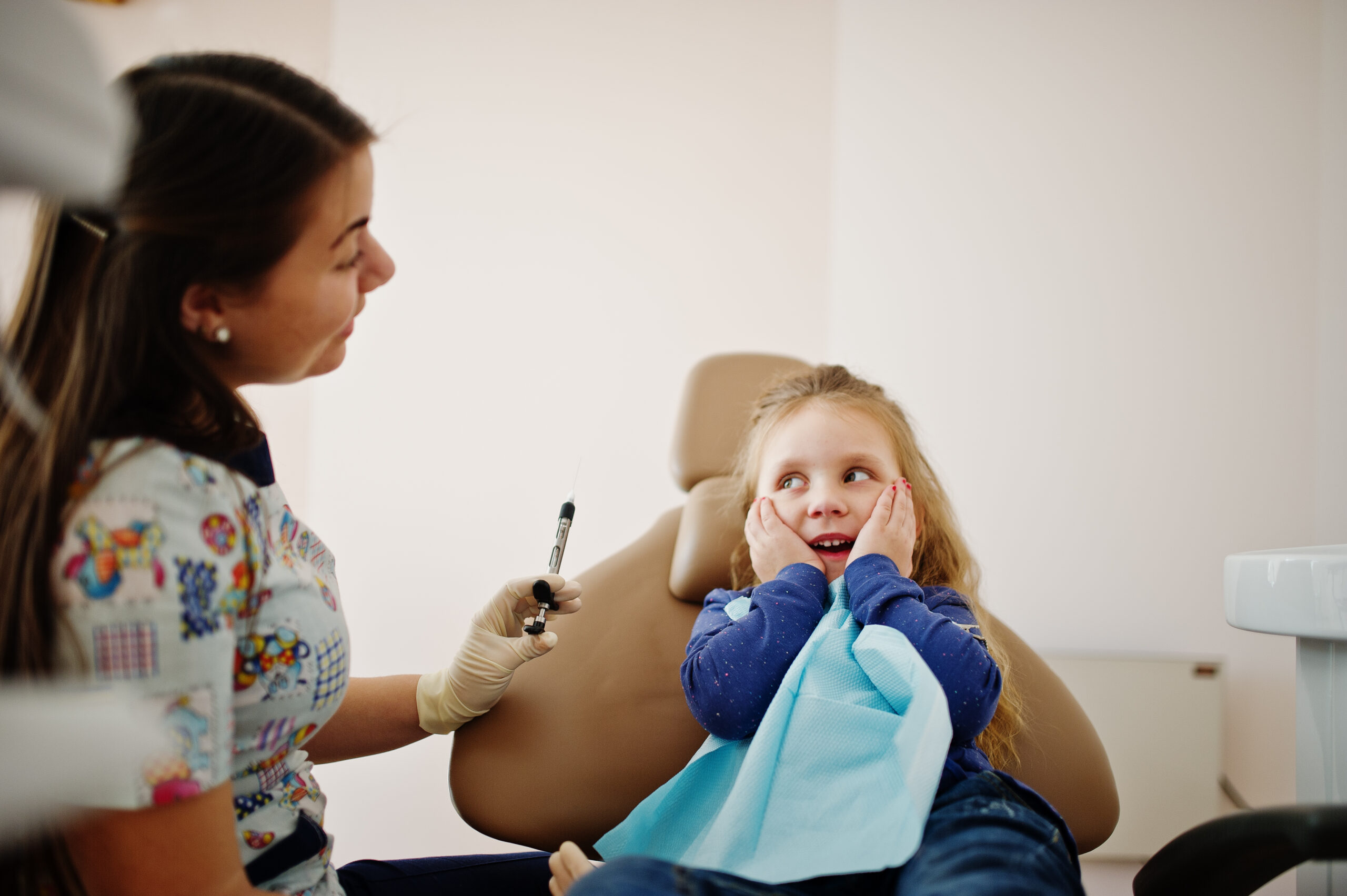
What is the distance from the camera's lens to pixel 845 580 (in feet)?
3.12

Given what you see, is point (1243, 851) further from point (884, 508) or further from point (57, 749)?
point (57, 749)

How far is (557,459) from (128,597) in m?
1.52

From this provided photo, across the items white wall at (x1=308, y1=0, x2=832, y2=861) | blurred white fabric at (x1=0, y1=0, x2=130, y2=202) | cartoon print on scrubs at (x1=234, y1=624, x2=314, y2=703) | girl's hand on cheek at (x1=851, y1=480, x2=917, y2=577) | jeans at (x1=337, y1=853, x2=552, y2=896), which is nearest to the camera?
blurred white fabric at (x1=0, y1=0, x2=130, y2=202)

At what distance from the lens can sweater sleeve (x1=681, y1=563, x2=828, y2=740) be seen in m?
0.87

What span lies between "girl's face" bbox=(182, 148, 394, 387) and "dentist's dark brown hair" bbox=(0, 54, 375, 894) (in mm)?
12

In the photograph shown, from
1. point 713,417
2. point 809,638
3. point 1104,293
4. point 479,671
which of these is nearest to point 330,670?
point 479,671

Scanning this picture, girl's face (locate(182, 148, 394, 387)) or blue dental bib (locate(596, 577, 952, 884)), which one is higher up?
girl's face (locate(182, 148, 394, 387))

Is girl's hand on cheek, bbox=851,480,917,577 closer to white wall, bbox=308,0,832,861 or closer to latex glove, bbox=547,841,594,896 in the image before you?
latex glove, bbox=547,841,594,896

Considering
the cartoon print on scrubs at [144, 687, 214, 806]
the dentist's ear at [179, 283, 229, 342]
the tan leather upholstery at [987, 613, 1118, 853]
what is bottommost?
the tan leather upholstery at [987, 613, 1118, 853]

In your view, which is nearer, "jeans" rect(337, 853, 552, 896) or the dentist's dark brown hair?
the dentist's dark brown hair

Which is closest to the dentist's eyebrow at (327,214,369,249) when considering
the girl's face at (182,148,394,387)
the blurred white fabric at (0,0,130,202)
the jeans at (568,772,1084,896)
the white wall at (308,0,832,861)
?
the girl's face at (182,148,394,387)

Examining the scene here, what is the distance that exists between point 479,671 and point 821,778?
379 millimetres

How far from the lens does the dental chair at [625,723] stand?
0.89 meters

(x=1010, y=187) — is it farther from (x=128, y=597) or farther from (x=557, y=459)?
(x=128, y=597)
